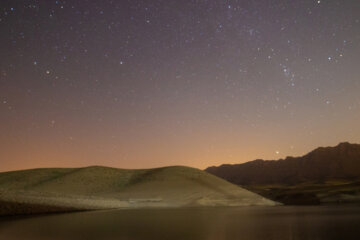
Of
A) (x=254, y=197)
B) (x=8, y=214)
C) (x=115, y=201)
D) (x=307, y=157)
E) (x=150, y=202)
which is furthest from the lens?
(x=307, y=157)

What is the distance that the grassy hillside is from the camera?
147 feet

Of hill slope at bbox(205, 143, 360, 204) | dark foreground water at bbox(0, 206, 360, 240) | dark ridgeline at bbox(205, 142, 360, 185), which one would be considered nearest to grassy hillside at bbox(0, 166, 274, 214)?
dark foreground water at bbox(0, 206, 360, 240)

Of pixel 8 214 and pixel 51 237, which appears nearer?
pixel 51 237

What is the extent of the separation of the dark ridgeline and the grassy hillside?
4097 inches

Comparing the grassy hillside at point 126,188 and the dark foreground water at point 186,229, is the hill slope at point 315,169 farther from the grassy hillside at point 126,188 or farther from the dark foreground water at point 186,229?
the dark foreground water at point 186,229

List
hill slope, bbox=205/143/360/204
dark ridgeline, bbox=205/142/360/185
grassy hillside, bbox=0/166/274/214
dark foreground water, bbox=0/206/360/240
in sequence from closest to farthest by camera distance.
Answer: dark foreground water, bbox=0/206/360/240 < grassy hillside, bbox=0/166/274/214 < hill slope, bbox=205/143/360/204 < dark ridgeline, bbox=205/142/360/185

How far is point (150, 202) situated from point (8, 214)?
2372cm

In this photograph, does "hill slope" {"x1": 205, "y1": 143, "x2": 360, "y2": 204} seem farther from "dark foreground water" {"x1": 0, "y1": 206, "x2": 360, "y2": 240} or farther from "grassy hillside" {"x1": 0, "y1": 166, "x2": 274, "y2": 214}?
"dark foreground water" {"x1": 0, "y1": 206, "x2": 360, "y2": 240}

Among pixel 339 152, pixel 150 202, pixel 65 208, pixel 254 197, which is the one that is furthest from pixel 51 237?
pixel 339 152

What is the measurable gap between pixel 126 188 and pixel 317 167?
134 metres

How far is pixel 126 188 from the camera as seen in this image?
6519 centimetres

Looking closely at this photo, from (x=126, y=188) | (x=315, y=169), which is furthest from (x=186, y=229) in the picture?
(x=315, y=169)

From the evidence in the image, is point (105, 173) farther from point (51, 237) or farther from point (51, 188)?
point (51, 237)

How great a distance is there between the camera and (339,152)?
17150 centimetres
